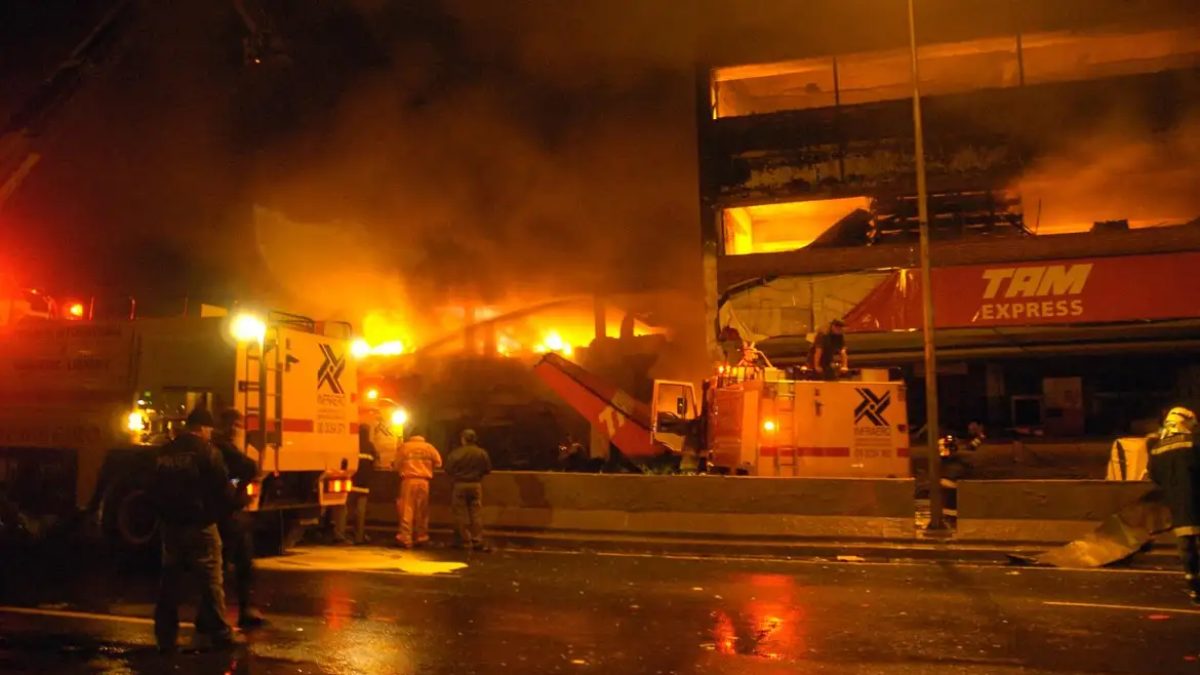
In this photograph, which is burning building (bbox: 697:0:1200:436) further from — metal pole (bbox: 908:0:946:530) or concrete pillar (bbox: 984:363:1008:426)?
metal pole (bbox: 908:0:946:530)

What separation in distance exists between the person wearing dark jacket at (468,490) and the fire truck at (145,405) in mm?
1203

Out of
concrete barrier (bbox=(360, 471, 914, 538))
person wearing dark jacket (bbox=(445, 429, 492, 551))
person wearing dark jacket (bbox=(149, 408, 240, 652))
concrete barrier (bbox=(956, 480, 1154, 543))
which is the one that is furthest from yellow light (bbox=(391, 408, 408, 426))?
person wearing dark jacket (bbox=(149, 408, 240, 652))

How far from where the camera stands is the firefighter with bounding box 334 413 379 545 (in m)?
10.4

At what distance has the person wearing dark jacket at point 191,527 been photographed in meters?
5.15

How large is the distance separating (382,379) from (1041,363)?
37.4 feet

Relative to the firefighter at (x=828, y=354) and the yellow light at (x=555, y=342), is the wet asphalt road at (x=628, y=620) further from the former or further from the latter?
the yellow light at (x=555, y=342)

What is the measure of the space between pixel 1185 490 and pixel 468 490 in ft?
21.8

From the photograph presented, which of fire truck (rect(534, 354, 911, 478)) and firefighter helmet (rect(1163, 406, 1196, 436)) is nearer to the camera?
firefighter helmet (rect(1163, 406, 1196, 436))

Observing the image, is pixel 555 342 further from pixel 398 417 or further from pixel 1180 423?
pixel 1180 423

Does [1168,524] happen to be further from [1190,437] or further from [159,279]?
[159,279]

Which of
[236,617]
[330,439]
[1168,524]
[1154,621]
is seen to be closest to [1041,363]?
[1168,524]

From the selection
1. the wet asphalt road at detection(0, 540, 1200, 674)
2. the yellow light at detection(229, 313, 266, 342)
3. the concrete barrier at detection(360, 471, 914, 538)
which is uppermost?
the yellow light at detection(229, 313, 266, 342)

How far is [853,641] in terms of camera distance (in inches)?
222

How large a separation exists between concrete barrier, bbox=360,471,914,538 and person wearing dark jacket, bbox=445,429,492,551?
166 cm
